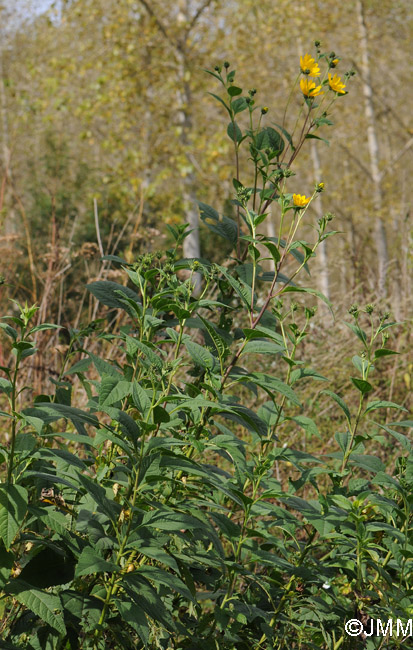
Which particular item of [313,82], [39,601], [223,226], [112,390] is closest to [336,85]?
[313,82]

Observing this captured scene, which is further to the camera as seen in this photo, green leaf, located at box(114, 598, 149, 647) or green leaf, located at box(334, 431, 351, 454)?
green leaf, located at box(334, 431, 351, 454)

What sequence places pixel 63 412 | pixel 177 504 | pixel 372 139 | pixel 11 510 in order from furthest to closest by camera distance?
pixel 372 139 → pixel 177 504 → pixel 63 412 → pixel 11 510

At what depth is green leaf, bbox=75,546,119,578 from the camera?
3.47ft

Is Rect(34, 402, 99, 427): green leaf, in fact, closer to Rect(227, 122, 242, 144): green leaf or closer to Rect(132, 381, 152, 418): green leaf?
Rect(132, 381, 152, 418): green leaf

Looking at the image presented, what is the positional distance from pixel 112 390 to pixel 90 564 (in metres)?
0.29

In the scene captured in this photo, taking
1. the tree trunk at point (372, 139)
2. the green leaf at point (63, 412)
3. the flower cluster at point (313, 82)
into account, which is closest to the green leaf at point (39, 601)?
the green leaf at point (63, 412)

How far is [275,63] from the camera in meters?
13.8

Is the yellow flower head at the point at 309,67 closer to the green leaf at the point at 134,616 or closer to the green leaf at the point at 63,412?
the green leaf at the point at 63,412

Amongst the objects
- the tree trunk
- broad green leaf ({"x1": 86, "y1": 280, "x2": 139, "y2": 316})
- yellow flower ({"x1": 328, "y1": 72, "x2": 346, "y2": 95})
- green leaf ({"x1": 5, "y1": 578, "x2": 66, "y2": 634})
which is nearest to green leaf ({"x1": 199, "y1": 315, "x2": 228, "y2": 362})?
broad green leaf ({"x1": 86, "y1": 280, "x2": 139, "y2": 316})

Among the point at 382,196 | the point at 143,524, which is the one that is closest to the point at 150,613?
the point at 143,524

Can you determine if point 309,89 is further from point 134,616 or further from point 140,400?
point 134,616

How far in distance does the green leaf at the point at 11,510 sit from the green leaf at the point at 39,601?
102mm
